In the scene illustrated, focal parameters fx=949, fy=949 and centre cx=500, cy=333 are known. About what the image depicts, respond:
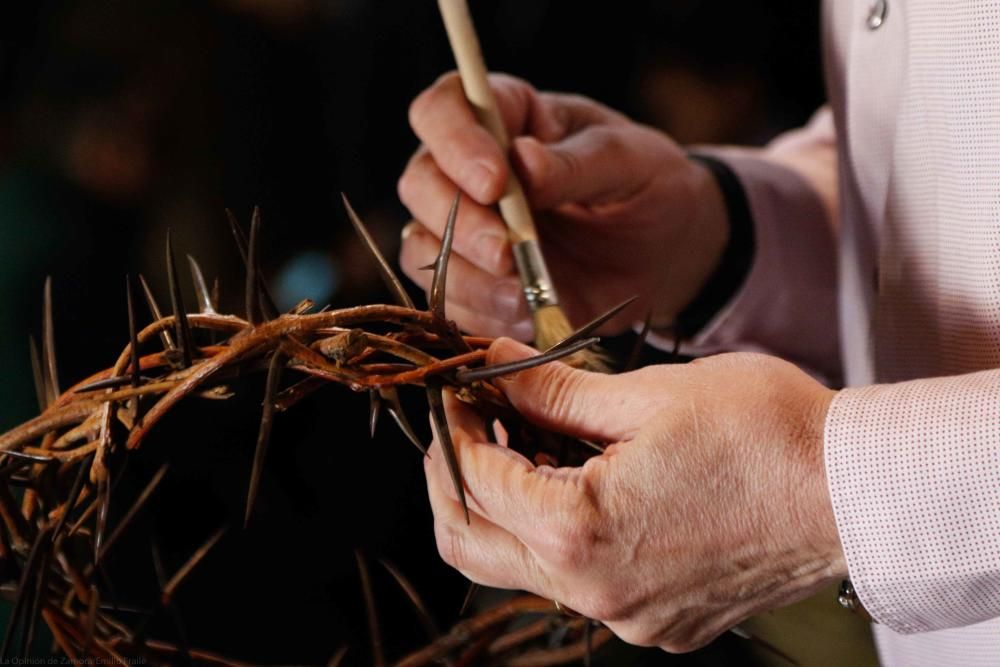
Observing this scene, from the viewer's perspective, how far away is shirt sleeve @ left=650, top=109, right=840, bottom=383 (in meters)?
0.83

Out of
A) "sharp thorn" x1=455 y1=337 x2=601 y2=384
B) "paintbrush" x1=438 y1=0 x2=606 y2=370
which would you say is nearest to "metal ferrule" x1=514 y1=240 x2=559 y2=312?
"paintbrush" x1=438 y1=0 x2=606 y2=370

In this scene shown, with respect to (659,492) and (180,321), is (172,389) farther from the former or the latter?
(659,492)

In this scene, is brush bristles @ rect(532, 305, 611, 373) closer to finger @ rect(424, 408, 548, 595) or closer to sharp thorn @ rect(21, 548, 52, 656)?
finger @ rect(424, 408, 548, 595)

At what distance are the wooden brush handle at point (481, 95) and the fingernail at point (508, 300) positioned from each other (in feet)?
0.11

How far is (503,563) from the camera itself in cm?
38

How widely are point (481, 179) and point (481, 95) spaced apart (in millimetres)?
58

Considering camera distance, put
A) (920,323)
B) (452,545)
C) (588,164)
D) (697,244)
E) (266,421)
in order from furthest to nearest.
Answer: (697,244), (588,164), (920,323), (452,545), (266,421)

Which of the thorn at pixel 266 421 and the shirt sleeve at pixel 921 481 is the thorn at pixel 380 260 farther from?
the shirt sleeve at pixel 921 481

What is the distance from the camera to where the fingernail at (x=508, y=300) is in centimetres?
58

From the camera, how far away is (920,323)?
502mm

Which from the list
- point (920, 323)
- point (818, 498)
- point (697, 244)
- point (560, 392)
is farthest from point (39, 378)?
point (697, 244)

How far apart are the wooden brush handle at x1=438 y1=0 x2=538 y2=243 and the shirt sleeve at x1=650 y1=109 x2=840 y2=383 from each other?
304mm

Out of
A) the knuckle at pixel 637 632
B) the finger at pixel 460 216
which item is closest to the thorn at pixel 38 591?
the knuckle at pixel 637 632

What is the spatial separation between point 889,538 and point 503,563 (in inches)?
5.8
